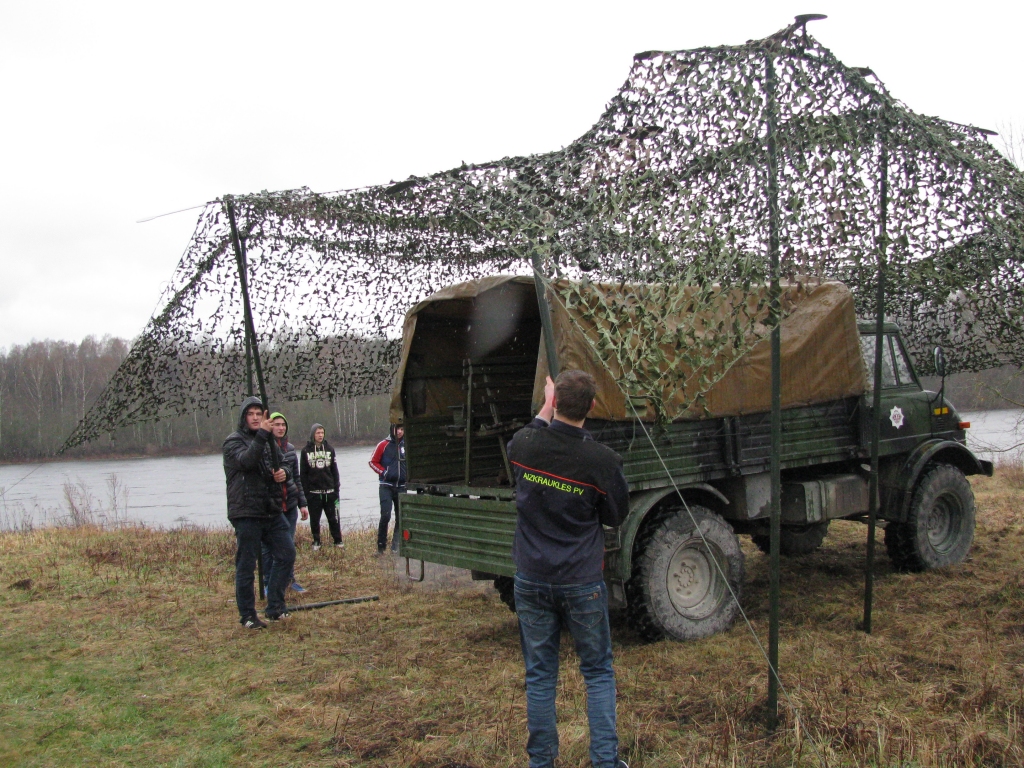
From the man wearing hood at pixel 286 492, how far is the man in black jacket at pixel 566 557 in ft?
11.1

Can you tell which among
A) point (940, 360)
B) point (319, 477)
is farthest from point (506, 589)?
point (319, 477)

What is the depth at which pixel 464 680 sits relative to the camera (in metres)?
4.70

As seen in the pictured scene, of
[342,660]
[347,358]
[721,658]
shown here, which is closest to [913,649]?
[721,658]

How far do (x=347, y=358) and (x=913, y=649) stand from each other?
4421 millimetres

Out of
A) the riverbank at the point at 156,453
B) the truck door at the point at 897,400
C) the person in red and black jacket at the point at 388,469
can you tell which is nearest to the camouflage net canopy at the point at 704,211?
the truck door at the point at 897,400

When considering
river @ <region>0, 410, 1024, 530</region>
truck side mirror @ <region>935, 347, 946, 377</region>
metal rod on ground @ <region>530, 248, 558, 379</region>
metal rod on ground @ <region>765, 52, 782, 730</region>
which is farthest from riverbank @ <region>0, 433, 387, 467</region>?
metal rod on ground @ <region>765, 52, 782, 730</region>

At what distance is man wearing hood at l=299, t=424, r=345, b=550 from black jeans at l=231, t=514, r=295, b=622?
315 centimetres

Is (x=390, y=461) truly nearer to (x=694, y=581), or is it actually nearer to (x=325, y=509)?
(x=325, y=509)

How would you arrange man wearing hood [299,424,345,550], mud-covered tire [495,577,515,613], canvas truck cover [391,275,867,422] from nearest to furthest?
canvas truck cover [391,275,867,422]
mud-covered tire [495,577,515,613]
man wearing hood [299,424,345,550]

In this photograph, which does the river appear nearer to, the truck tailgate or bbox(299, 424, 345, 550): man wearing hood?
bbox(299, 424, 345, 550): man wearing hood

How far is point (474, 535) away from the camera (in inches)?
207

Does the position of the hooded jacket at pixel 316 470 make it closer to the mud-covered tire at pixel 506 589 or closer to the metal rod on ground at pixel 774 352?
the mud-covered tire at pixel 506 589

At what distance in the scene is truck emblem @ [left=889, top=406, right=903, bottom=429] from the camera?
22.1ft

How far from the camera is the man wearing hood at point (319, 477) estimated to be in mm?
9609
